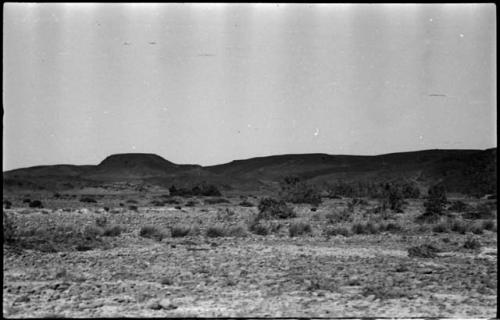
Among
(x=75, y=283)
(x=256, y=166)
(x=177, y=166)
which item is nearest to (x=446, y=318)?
(x=75, y=283)

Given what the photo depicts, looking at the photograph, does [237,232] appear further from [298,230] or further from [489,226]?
[489,226]

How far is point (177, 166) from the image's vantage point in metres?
97.3

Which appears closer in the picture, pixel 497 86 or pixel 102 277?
pixel 497 86

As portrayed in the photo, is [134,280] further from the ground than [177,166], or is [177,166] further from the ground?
[177,166]

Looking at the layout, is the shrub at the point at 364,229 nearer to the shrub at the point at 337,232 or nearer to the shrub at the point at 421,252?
the shrub at the point at 337,232

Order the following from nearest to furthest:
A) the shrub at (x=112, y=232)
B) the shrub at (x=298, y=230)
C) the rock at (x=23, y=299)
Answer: the rock at (x=23, y=299), the shrub at (x=112, y=232), the shrub at (x=298, y=230)

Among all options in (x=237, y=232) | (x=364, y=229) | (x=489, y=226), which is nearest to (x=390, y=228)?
(x=364, y=229)

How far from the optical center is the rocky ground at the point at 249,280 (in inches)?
268

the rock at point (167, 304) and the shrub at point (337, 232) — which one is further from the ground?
the shrub at point (337, 232)

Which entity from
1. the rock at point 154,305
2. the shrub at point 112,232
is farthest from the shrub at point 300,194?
the rock at point 154,305

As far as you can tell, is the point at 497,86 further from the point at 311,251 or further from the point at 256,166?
the point at 256,166

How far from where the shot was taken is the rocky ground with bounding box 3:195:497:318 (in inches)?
268

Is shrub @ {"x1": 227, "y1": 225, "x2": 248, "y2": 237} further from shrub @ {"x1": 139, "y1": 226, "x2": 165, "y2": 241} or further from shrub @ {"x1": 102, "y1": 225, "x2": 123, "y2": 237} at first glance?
shrub @ {"x1": 102, "y1": 225, "x2": 123, "y2": 237}

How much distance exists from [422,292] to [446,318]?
137cm
